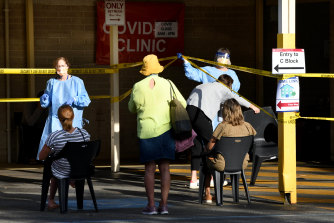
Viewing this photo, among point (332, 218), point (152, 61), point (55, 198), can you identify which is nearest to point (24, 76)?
point (55, 198)

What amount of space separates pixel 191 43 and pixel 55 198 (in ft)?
20.6

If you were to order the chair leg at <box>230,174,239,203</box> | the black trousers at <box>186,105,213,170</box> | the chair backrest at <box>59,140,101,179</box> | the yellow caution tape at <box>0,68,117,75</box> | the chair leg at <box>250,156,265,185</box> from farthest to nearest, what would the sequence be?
the yellow caution tape at <box>0,68,117,75</box> < the chair leg at <box>250,156,265,185</box> < the black trousers at <box>186,105,213,170</box> < the chair leg at <box>230,174,239,203</box> < the chair backrest at <box>59,140,101,179</box>

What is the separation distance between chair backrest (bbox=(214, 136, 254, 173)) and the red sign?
626 centimetres

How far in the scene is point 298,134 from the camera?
59.1 feet

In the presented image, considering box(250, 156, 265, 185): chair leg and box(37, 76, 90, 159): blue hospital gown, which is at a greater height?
box(37, 76, 90, 159): blue hospital gown

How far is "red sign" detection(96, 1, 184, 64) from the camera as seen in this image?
57.4 feet

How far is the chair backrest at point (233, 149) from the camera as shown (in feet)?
37.6

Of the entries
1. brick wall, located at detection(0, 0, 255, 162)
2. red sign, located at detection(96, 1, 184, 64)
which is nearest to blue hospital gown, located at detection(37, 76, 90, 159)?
brick wall, located at detection(0, 0, 255, 162)

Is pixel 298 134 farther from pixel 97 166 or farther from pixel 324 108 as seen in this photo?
pixel 97 166

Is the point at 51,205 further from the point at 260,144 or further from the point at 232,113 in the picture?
the point at 260,144

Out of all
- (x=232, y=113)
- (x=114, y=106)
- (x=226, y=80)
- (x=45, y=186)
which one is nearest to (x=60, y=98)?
(x=45, y=186)

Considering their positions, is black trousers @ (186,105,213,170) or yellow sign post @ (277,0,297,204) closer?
yellow sign post @ (277,0,297,204)

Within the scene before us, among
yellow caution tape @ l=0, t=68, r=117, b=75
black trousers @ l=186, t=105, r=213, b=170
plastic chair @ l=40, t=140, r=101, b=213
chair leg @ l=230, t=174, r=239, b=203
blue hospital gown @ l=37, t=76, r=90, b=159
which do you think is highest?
yellow caution tape @ l=0, t=68, r=117, b=75

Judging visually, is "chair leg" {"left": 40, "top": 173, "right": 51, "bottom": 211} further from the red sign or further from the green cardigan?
the red sign
